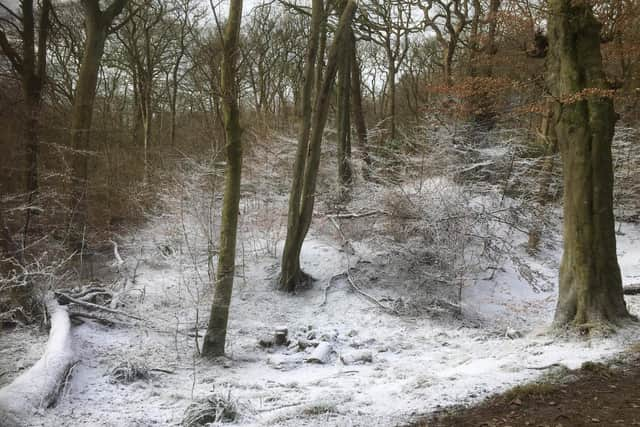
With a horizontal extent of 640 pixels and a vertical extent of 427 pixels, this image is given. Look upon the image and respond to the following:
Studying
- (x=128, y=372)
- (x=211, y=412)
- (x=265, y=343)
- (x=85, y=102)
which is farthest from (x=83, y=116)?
(x=211, y=412)

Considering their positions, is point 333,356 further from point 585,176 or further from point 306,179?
point 585,176

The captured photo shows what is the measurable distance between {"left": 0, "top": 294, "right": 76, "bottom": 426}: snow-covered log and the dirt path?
363 cm

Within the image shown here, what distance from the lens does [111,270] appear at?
11359mm

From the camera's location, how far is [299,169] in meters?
10.4

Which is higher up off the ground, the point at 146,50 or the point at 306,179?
the point at 146,50

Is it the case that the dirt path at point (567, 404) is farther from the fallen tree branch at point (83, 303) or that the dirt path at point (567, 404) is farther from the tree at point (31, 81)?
the tree at point (31, 81)

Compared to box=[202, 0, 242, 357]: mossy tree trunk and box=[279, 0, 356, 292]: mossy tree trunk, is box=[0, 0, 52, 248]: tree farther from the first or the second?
box=[202, 0, 242, 357]: mossy tree trunk

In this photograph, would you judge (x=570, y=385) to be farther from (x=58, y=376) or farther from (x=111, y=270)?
(x=111, y=270)

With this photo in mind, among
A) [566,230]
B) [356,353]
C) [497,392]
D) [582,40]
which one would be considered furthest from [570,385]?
[582,40]

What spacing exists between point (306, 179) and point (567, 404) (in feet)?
23.4

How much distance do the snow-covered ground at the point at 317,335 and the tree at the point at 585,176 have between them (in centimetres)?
49

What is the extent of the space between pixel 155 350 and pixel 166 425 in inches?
112

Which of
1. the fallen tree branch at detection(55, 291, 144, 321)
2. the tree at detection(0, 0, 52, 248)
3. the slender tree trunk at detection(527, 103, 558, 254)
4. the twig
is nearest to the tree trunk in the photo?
the twig

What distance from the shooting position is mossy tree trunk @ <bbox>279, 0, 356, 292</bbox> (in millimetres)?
9953
